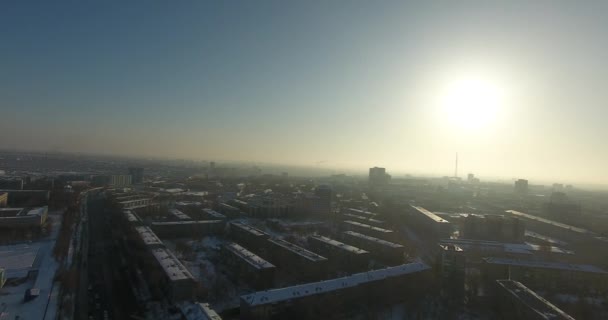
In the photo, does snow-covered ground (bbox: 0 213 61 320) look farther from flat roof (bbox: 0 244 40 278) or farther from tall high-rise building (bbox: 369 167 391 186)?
tall high-rise building (bbox: 369 167 391 186)

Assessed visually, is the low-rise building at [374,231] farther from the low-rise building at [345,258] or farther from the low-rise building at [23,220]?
the low-rise building at [23,220]

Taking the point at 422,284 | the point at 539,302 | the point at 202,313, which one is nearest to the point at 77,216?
the point at 202,313

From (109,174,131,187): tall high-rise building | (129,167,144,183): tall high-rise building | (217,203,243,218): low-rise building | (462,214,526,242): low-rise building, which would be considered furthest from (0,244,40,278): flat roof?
(129,167,144,183): tall high-rise building

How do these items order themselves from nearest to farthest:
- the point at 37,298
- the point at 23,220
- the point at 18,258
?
the point at 37,298 < the point at 18,258 < the point at 23,220

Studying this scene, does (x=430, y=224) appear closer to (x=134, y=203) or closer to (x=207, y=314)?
(x=207, y=314)

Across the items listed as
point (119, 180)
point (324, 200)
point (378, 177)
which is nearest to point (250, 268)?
point (324, 200)

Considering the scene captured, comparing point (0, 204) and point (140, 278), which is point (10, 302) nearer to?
point (140, 278)

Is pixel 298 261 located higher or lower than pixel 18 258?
higher
